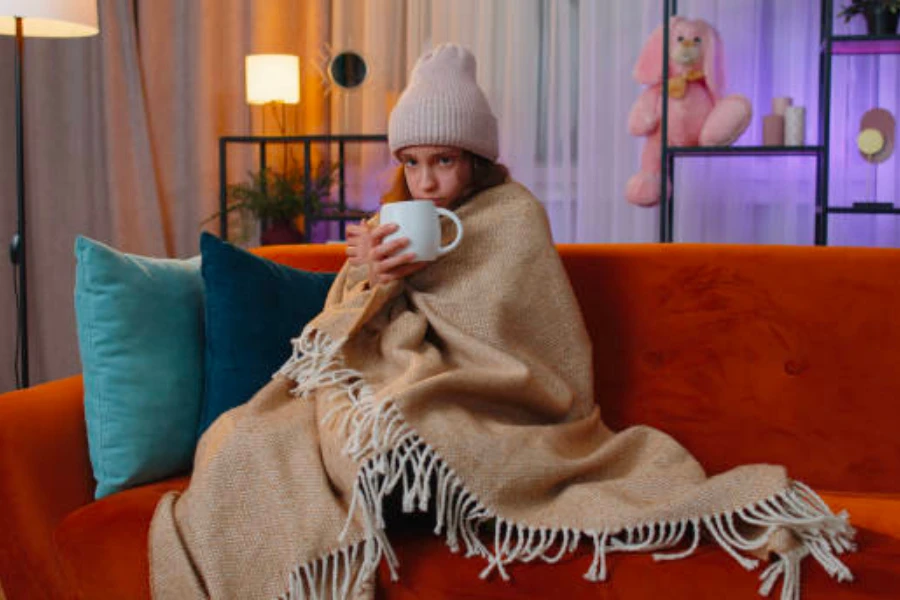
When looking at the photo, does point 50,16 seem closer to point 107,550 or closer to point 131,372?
point 131,372

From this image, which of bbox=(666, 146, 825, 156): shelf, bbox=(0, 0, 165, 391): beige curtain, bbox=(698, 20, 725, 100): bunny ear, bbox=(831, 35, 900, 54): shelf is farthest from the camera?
bbox=(0, 0, 165, 391): beige curtain

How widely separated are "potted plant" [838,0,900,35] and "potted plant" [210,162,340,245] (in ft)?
6.20

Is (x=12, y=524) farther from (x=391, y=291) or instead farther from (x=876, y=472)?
(x=876, y=472)

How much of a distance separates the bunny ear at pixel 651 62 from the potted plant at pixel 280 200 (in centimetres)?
119

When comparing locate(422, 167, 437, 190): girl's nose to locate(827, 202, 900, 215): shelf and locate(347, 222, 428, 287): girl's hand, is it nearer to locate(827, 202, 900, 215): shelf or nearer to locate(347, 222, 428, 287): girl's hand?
locate(347, 222, 428, 287): girl's hand

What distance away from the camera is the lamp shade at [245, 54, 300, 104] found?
3.67 meters

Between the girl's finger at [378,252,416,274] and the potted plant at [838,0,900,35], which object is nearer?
the girl's finger at [378,252,416,274]

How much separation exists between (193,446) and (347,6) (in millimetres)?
2849

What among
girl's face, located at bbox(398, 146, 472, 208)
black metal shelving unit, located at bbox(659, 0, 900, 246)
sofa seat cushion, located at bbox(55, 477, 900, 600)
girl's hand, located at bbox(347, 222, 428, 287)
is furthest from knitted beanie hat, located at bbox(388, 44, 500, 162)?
black metal shelving unit, located at bbox(659, 0, 900, 246)

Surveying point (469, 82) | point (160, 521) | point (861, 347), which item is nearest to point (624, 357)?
point (861, 347)

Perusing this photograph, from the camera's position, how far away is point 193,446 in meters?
1.48

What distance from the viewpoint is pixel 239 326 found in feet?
4.82

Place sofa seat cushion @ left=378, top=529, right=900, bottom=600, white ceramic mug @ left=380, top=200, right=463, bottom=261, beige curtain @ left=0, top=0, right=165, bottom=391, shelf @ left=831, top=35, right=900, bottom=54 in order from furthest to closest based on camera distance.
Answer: beige curtain @ left=0, top=0, right=165, bottom=391, shelf @ left=831, top=35, right=900, bottom=54, white ceramic mug @ left=380, top=200, right=463, bottom=261, sofa seat cushion @ left=378, top=529, right=900, bottom=600

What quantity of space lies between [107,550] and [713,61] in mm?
2745
